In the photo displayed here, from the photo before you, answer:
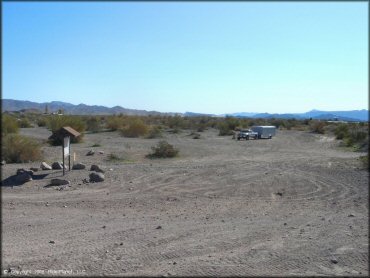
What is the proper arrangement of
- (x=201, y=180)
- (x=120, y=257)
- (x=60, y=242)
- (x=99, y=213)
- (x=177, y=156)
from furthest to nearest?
(x=177, y=156)
(x=201, y=180)
(x=99, y=213)
(x=60, y=242)
(x=120, y=257)

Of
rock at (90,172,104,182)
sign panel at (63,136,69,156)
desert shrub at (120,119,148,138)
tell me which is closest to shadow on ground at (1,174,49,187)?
sign panel at (63,136,69,156)

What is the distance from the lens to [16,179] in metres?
17.9

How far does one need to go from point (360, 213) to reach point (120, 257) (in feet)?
22.5

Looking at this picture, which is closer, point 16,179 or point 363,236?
point 363,236

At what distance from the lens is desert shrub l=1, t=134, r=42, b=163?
80.1ft

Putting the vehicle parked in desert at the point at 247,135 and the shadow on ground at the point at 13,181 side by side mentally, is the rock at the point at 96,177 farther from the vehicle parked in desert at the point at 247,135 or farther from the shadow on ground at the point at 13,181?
the vehicle parked in desert at the point at 247,135

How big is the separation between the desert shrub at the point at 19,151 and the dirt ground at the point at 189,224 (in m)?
5.50

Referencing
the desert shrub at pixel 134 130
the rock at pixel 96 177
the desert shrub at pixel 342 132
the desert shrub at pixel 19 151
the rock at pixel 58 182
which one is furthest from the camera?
the desert shrub at pixel 134 130

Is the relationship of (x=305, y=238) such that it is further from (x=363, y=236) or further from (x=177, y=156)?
(x=177, y=156)

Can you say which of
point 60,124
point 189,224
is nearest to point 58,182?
point 189,224

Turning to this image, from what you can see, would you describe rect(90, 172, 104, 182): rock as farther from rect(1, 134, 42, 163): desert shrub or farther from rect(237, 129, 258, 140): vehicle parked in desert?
rect(237, 129, 258, 140): vehicle parked in desert

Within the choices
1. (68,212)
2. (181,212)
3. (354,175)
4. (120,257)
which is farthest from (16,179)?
(354,175)

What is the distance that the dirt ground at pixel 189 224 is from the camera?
7.89 m

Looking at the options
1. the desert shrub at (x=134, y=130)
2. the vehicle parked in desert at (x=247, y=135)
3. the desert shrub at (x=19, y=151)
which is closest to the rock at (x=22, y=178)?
the desert shrub at (x=19, y=151)
